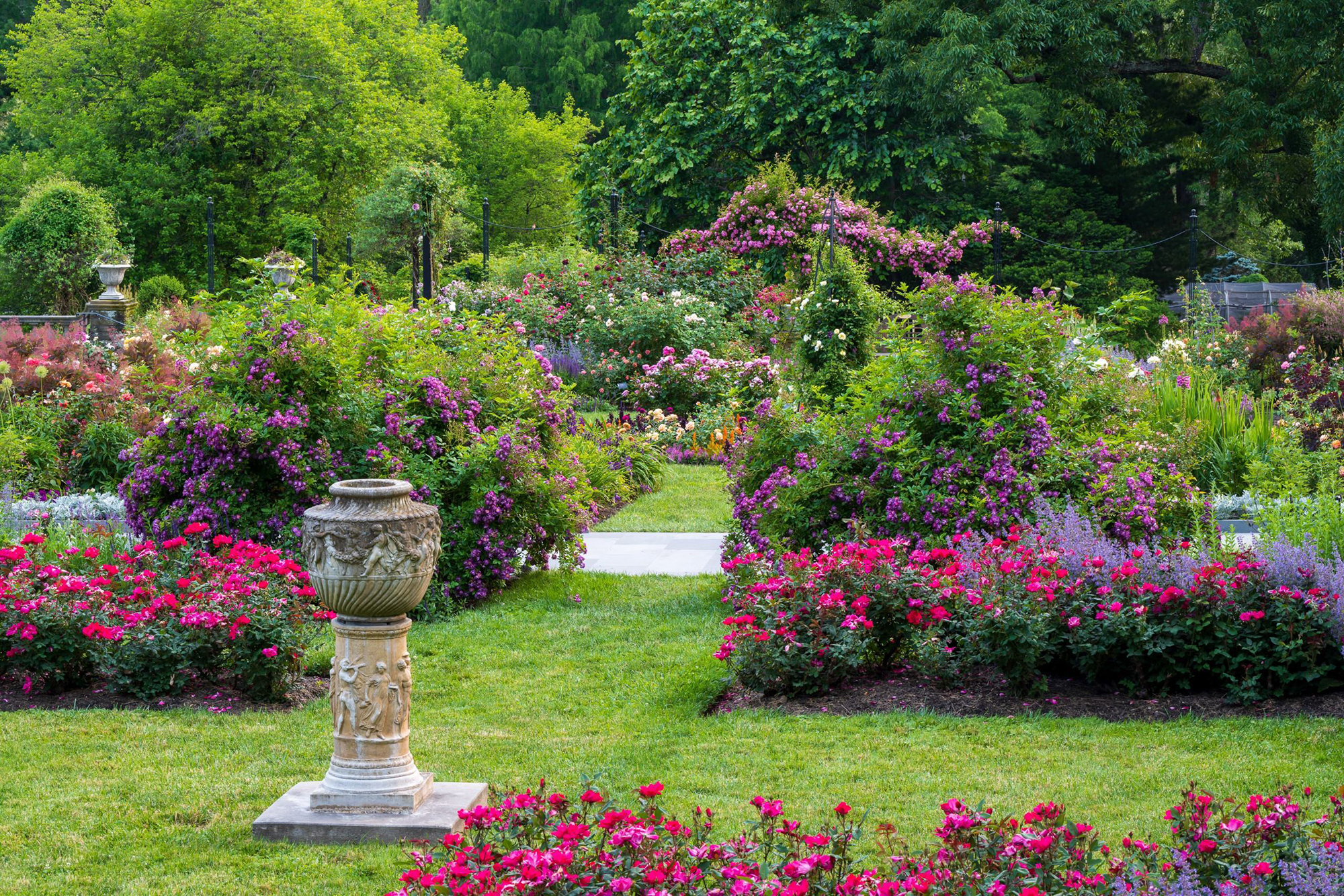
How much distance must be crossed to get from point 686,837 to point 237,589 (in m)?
3.55

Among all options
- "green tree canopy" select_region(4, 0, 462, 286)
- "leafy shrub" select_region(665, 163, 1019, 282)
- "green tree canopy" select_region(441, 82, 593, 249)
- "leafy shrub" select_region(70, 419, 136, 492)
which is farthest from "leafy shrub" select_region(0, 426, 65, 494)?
"green tree canopy" select_region(441, 82, 593, 249)

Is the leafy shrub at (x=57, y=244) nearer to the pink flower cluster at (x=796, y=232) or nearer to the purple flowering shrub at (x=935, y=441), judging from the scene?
the pink flower cluster at (x=796, y=232)

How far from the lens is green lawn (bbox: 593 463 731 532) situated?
10.9 meters

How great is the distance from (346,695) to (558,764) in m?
1.01

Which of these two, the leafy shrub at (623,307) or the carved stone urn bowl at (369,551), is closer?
the carved stone urn bowl at (369,551)

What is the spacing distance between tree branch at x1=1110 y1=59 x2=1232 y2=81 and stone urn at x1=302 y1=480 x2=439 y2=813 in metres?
22.7

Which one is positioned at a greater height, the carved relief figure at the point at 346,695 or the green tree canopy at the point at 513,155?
the green tree canopy at the point at 513,155

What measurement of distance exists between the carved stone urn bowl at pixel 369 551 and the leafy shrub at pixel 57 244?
22.2 meters

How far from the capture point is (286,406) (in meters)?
8.29

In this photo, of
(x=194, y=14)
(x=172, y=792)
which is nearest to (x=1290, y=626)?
(x=172, y=792)

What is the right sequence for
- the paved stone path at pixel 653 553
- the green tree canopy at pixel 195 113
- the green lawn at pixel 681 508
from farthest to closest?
the green tree canopy at pixel 195 113, the green lawn at pixel 681 508, the paved stone path at pixel 653 553

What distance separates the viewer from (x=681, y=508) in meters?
11.8

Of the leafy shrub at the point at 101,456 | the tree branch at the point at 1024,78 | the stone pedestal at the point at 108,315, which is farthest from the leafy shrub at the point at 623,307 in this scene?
the tree branch at the point at 1024,78

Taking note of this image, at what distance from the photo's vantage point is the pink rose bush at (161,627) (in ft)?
20.7
